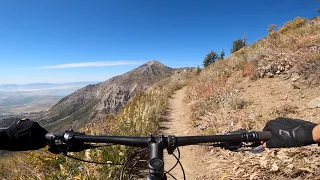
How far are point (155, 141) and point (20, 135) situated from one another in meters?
1.08

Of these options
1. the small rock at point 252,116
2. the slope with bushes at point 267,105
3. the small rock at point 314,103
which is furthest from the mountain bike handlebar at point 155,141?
the small rock at point 314,103

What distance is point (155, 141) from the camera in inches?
59.3

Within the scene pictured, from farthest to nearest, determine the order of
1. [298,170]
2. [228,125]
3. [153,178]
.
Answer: [228,125] < [298,170] < [153,178]

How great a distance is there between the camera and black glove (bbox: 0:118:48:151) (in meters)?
1.90

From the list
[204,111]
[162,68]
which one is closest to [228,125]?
[204,111]

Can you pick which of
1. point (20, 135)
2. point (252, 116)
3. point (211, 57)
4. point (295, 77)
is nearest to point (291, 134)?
point (20, 135)

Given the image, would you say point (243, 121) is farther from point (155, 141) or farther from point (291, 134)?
point (155, 141)

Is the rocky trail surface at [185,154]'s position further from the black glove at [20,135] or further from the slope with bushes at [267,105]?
the black glove at [20,135]

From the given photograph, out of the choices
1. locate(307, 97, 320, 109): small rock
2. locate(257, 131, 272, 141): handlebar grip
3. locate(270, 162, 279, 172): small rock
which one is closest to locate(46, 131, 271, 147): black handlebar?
locate(257, 131, 272, 141): handlebar grip

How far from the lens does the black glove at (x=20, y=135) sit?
6.22 feet

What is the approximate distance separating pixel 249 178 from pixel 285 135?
9.80ft

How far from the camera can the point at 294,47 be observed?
11.9 m

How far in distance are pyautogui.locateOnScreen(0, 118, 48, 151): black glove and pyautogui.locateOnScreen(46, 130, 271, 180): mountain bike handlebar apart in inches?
3.8

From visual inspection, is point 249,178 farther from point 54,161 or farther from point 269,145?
point 54,161
